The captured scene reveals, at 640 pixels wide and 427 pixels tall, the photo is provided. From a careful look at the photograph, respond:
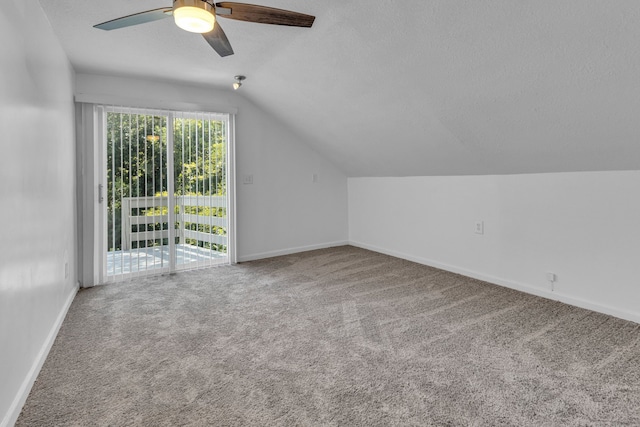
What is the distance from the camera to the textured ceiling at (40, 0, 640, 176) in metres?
1.82

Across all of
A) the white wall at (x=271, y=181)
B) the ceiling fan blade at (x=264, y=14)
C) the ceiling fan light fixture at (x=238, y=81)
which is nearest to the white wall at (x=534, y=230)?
the white wall at (x=271, y=181)

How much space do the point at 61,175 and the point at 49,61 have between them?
0.83 meters

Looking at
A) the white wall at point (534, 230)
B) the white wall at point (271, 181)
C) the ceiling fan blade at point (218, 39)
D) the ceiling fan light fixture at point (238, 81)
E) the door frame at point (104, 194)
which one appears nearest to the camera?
the ceiling fan blade at point (218, 39)

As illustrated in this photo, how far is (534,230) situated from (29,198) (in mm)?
3609

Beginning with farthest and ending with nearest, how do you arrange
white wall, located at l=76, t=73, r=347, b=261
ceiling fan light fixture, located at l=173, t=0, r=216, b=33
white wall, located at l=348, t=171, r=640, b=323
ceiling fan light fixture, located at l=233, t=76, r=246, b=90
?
1. white wall, located at l=76, t=73, r=347, b=261
2. ceiling fan light fixture, located at l=233, t=76, r=246, b=90
3. white wall, located at l=348, t=171, r=640, b=323
4. ceiling fan light fixture, located at l=173, t=0, r=216, b=33

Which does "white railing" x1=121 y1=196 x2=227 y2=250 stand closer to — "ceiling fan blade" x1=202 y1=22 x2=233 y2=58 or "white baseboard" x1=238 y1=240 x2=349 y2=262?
"white baseboard" x1=238 y1=240 x2=349 y2=262

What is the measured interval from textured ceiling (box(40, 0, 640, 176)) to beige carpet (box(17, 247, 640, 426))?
133 cm

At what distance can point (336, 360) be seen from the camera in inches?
78.2

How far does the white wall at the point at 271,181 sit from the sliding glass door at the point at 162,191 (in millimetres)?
196

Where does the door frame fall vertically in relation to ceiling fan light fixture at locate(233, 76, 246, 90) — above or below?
below

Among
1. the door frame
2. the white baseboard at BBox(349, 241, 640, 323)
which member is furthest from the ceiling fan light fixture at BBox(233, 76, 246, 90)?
the white baseboard at BBox(349, 241, 640, 323)

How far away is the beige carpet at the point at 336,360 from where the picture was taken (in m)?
1.55

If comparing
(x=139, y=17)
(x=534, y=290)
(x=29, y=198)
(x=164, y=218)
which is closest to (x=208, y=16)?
(x=139, y=17)

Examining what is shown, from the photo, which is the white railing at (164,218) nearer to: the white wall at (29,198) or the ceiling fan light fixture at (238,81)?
the white wall at (29,198)
